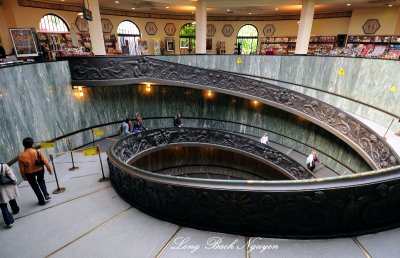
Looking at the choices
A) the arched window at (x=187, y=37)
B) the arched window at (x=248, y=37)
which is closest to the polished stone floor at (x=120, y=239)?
the arched window at (x=187, y=37)

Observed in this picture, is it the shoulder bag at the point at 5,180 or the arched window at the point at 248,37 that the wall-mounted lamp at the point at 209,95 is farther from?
the shoulder bag at the point at 5,180

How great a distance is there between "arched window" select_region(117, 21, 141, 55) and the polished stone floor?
43.4 ft

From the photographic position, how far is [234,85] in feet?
32.6

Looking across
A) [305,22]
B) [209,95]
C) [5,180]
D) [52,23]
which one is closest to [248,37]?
[305,22]

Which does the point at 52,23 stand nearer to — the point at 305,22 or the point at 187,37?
the point at 187,37

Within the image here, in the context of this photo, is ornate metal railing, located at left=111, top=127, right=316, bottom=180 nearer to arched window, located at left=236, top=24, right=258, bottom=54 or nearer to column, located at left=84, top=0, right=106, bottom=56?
column, located at left=84, top=0, right=106, bottom=56

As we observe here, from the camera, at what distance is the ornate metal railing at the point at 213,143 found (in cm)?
738

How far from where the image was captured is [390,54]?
336 inches

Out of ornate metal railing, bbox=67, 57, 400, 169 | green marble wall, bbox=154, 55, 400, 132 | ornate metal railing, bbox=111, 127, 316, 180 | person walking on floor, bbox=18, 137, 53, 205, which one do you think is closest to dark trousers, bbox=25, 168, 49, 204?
person walking on floor, bbox=18, 137, 53, 205

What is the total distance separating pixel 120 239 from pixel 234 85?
8418mm

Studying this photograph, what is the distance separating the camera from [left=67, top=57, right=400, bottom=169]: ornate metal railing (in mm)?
6348

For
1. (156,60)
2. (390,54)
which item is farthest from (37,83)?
(390,54)

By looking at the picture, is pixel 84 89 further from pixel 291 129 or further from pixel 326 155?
pixel 326 155

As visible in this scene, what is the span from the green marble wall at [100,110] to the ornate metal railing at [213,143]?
1.61 m
